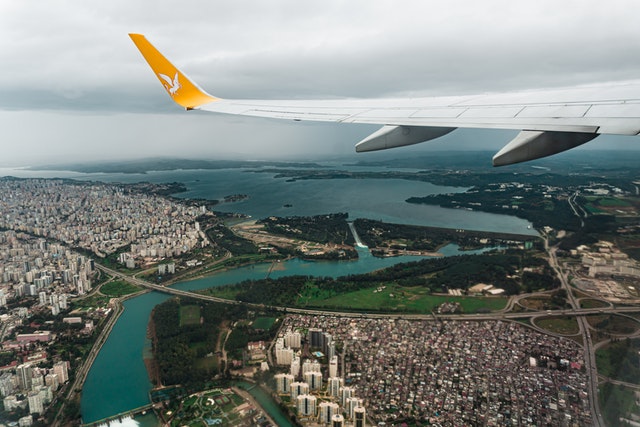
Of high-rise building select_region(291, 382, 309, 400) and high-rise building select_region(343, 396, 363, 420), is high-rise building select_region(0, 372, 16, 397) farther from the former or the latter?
high-rise building select_region(343, 396, 363, 420)

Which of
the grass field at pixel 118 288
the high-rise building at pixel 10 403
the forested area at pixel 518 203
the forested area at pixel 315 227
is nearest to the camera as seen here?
the high-rise building at pixel 10 403

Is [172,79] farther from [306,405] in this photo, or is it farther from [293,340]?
[293,340]

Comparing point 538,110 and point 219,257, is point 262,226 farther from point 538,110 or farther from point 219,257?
point 538,110

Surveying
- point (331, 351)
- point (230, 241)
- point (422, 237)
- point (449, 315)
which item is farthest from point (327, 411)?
point (422, 237)

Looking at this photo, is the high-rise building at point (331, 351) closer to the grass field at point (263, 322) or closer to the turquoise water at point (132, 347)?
the grass field at point (263, 322)

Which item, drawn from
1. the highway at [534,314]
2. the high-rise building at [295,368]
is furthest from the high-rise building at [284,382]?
the highway at [534,314]

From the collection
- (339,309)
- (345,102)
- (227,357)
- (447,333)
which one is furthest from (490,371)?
(345,102)

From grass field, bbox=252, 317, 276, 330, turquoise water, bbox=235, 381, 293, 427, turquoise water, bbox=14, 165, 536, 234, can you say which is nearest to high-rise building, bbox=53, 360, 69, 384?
turquoise water, bbox=235, 381, 293, 427
